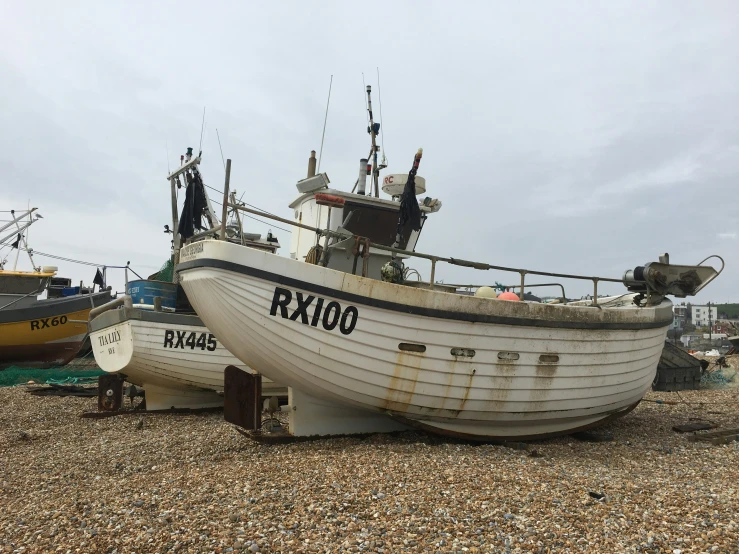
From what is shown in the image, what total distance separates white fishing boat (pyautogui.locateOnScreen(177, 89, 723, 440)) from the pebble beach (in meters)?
0.37

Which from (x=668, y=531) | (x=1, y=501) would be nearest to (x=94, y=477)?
(x=1, y=501)

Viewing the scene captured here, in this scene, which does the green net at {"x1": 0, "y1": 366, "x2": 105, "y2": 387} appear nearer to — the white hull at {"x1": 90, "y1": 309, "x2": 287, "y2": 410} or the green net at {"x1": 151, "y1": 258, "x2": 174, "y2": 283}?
the green net at {"x1": 151, "y1": 258, "x2": 174, "y2": 283}

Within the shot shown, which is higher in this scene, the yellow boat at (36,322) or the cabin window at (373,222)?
the cabin window at (373,222)

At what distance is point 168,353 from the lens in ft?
28.1

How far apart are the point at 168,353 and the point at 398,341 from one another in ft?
16.4

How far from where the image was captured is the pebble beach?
317 cm

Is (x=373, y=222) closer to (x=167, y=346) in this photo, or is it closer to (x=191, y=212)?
Result: (x=191, y=212)

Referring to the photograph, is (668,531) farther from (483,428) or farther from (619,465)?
(483,428)

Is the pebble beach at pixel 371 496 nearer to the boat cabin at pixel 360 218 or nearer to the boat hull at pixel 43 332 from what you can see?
the boat cabin at pixel 360 218

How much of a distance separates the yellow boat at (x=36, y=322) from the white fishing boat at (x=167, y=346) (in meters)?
9.78

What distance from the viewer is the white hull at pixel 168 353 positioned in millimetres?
8547

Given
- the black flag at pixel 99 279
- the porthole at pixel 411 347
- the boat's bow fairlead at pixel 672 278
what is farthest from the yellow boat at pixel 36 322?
the boat's bow fairlead at pixel 672 278

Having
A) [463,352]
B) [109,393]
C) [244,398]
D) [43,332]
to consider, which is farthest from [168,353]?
[43,332]

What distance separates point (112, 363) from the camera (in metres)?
9.05
